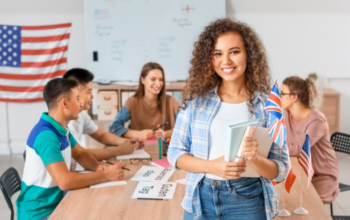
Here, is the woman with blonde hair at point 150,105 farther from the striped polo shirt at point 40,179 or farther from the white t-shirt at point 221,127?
the white t-shirt at point 221,127

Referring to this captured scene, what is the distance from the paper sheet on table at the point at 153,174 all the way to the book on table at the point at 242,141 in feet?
2.82

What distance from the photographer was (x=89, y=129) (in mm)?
2887

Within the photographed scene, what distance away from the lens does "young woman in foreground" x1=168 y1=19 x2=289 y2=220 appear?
4.24 feet

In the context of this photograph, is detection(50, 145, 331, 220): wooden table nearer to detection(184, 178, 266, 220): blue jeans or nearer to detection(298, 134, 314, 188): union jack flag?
detection(298, 134, 314, 188): union jack flag

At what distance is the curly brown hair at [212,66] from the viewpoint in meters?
1.35

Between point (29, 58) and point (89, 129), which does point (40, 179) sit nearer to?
point (89, 129)

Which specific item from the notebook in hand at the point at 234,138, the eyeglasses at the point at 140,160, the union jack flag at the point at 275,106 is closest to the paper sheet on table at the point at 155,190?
the eyeglasses at the point at 140,160

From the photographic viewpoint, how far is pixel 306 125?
265cm

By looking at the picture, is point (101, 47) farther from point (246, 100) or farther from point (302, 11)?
point (246, 100)

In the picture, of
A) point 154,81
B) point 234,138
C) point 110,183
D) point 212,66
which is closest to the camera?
point 234,138

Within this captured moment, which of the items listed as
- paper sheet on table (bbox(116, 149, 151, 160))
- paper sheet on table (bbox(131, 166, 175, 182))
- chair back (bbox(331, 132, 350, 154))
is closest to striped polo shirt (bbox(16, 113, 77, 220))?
paper sheet on table (bbox(131, 166, 175, 182))

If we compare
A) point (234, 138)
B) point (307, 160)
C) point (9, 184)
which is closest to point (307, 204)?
point (307, 160)

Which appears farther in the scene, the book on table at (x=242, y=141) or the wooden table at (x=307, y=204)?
the wooden table at (x=307, y=204)

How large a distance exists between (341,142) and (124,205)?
6.20 ft
